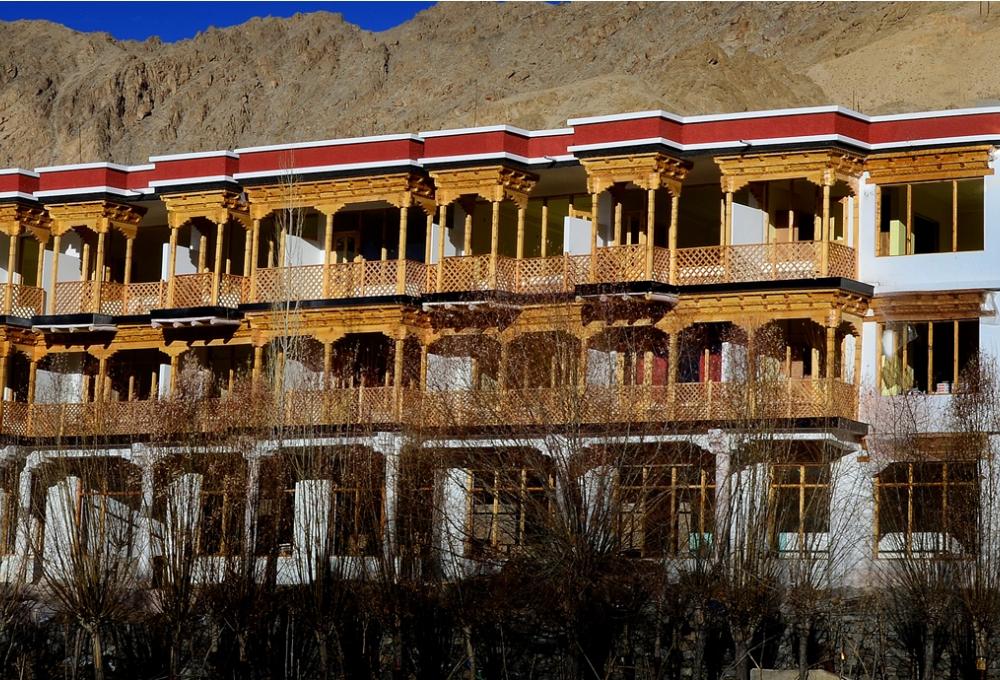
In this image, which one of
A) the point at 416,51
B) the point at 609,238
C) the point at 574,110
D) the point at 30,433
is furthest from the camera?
the point at 416,51

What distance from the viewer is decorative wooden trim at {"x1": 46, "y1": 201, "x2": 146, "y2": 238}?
57.7 metres

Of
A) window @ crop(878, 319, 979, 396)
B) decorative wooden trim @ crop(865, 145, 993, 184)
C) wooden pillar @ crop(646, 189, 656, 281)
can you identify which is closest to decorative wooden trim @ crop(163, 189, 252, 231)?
wooden pillar @ crop(646, 189, 656, 281)

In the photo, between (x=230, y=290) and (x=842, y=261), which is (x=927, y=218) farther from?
(x=230, y=290)

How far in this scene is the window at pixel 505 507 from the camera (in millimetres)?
43250

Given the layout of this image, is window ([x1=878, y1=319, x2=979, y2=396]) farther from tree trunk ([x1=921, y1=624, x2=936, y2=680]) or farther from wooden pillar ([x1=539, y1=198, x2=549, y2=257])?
wooden pillar ([x1=539, y1=198, x2=549, y2=257])

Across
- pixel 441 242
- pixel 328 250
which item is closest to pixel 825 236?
pixel 441 242

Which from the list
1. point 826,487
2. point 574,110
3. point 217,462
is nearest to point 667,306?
point 826,487

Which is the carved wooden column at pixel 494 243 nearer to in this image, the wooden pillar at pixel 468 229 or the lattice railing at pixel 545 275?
the lattice railing at pixel 545 275

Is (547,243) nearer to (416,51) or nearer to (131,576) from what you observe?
(131,576)

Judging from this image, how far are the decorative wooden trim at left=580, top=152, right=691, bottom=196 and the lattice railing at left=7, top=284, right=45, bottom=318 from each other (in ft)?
56.0

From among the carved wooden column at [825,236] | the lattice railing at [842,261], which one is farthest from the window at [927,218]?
the carved wooden column at [825,236]

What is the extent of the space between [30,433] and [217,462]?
10.7 m

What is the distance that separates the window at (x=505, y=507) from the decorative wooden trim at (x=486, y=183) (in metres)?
7.73

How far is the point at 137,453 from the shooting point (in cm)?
5322
